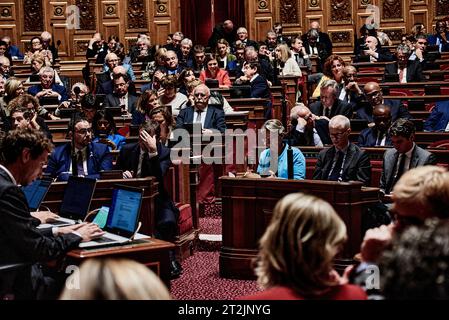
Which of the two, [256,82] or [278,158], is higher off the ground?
[256,82]

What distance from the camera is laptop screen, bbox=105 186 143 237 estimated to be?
4.61 metres

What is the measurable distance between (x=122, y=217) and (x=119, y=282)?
2.77m

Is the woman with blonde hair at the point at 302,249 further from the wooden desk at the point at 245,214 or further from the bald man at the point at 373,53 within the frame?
the bald man at the point at 373,53

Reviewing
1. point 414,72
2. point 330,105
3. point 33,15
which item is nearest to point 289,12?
point 33,15

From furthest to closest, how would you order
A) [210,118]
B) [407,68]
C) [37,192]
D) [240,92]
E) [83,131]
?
[407,68], [240,92], [210,118], [83,131], [37,192]

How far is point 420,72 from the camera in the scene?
11.6 m

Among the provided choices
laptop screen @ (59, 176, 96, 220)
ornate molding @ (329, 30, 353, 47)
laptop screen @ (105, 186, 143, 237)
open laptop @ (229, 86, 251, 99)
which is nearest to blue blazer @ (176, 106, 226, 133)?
open laptop @ (229, 86, 251, 99)

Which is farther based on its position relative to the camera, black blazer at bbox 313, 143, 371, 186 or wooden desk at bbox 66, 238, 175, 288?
black blazer at bbox 313, 143, 371, 186

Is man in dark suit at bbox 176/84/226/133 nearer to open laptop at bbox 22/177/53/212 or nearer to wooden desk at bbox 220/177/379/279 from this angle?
wooden desk at bbox 220/177/379/279

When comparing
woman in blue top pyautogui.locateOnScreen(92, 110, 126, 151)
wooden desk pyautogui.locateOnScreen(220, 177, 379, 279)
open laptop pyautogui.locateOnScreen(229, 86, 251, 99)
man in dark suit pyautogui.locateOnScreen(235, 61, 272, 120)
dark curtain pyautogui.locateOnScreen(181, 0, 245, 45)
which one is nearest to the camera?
wooden desk pyautogui.locateOnScreen(220, 177, 379, 279)

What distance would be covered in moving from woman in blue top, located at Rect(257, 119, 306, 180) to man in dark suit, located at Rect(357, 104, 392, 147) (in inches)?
42.7

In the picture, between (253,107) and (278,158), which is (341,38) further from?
(278,158)

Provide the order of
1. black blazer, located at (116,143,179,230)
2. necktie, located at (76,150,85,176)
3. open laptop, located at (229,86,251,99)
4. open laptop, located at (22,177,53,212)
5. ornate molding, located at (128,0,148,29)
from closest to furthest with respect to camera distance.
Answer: open laptop, located at (22,177,53,212), black blazer, located at (116,143,179,230), necktie, located at (76,150,85,176), open laptop, located at (229,86,251,99), ornate molding, located at (128,0,148,29)

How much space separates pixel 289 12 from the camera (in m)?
17.1
